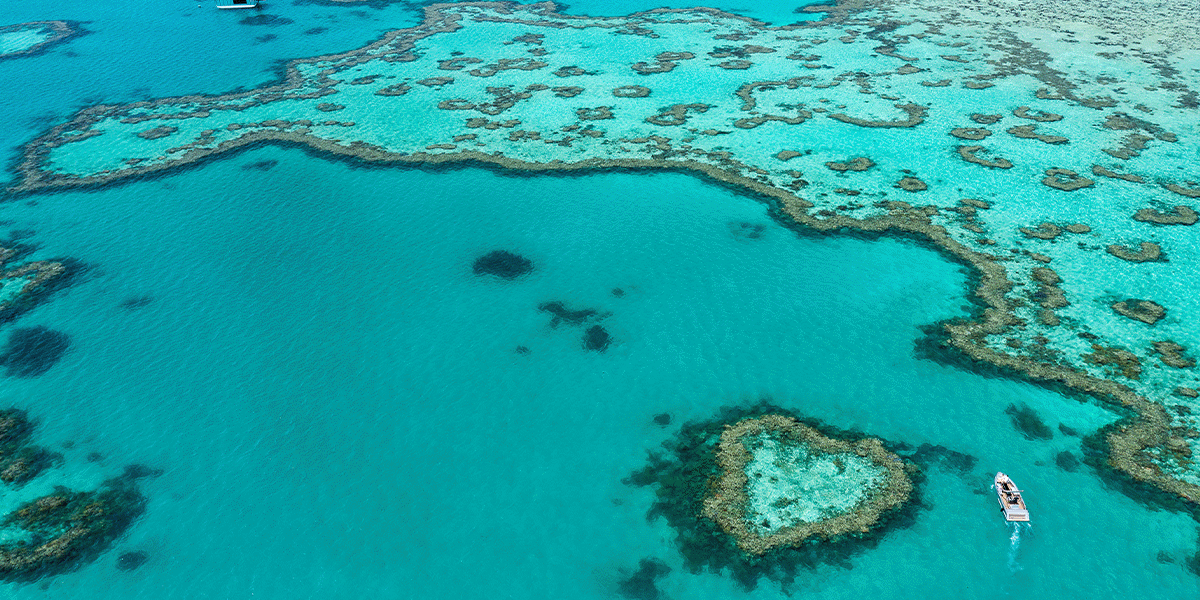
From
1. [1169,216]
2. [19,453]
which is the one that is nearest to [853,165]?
[1169,216]

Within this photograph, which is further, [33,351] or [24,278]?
[24,278]

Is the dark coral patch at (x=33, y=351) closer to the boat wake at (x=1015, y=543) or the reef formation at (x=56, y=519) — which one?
the reef formation at (x=56, y=519)

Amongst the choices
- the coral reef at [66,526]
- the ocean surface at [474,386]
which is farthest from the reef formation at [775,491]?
the coral reef at [66,526]

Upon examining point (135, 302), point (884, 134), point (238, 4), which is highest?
point (238, 4)

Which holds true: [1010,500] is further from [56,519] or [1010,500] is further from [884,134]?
[56,519]

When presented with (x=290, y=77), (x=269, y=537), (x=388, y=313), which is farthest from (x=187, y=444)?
(x=290, y=77)

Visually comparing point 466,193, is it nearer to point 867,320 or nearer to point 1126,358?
point 867,320
